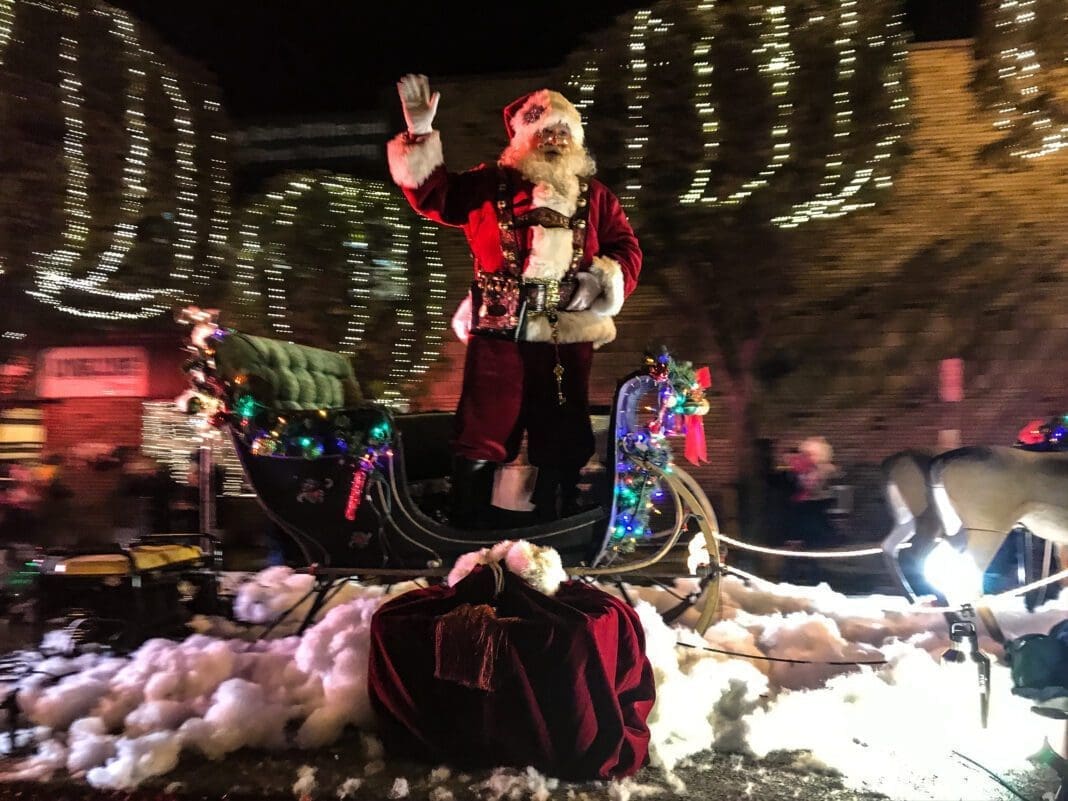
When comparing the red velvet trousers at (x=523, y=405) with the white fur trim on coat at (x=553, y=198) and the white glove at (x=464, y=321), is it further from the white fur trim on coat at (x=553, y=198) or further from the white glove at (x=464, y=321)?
the white fur trim on coat at (x=553, y=198)

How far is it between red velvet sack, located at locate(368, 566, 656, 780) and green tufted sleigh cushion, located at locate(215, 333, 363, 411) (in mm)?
1105

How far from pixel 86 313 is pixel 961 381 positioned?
823 centimetres

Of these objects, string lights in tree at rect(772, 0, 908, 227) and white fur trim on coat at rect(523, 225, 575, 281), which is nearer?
white fur trim on coat at rect(523, 225, 575, 281)

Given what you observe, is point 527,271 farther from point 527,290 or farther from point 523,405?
point 523,405

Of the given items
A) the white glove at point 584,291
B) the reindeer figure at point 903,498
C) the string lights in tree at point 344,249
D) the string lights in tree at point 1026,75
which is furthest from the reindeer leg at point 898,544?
the string lights in tree at point 344,249

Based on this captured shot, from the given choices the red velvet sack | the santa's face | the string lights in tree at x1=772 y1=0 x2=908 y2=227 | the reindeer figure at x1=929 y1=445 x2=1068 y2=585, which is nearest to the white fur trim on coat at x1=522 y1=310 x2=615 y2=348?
the santa's face

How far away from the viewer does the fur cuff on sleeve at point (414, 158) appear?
2.78 meters

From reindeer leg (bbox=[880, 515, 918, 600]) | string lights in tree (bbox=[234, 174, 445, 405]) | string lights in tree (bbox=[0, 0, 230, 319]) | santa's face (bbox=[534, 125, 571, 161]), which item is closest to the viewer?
santa's face (bbox=[534, 125, 571, 161])

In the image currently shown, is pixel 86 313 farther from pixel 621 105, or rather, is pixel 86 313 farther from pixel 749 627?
pixel 749 627

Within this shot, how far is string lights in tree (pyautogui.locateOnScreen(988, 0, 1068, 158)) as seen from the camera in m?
4.48

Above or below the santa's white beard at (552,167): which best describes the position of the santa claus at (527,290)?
below

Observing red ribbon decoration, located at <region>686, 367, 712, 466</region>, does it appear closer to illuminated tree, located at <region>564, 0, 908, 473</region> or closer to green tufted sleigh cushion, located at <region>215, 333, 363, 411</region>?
green tufted sleigh cushion, located at <region>215, 333, 363, 411</region>

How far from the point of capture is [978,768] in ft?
7.81

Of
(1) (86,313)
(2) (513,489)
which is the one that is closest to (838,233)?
(2) (513,489)
